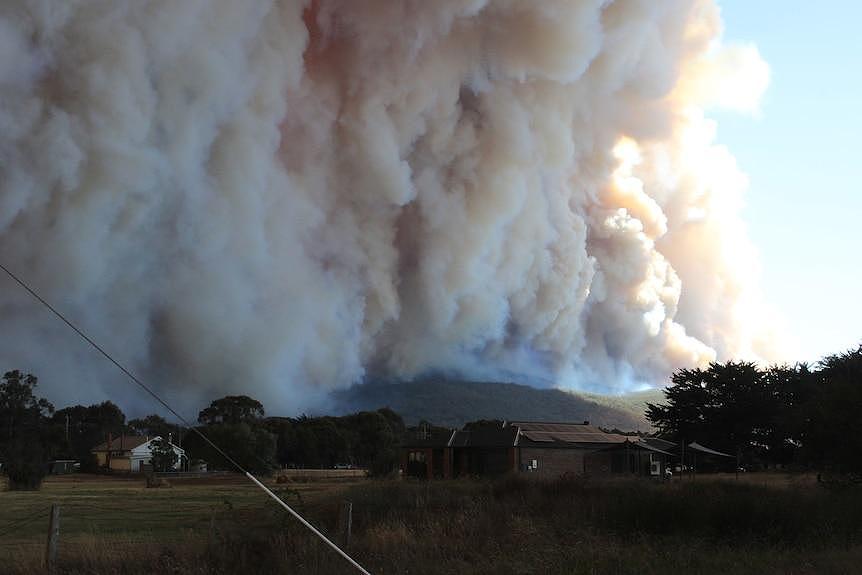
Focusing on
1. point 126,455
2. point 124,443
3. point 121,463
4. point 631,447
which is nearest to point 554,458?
point 631,447

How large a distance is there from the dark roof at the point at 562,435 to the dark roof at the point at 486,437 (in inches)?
31.2

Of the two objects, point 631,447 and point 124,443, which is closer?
point 631,447

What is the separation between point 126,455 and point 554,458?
61.7 m

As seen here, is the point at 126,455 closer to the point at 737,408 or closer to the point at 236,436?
the point at 236,436

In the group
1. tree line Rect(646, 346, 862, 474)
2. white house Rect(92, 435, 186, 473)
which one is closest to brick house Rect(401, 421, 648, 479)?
tree line Rect(646, 346, 862, 474)

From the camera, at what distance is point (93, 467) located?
3760 inches

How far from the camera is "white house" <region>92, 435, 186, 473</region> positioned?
96.8 meters

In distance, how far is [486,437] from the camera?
6134 centimetres

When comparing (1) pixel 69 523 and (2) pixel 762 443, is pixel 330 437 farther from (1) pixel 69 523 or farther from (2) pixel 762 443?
(1) pixel 69 523

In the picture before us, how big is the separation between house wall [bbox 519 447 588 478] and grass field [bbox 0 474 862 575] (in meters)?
35.6

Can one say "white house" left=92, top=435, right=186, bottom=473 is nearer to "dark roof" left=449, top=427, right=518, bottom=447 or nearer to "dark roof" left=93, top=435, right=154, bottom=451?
"dark roof" left=93, top=435, right=154, bottom=451

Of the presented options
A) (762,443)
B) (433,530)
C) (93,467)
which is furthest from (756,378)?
(93,467)

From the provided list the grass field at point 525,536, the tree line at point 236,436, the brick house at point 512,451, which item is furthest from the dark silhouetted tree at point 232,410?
the grass field at point 525,536

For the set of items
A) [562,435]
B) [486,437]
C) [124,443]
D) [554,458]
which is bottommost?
[554,458]
